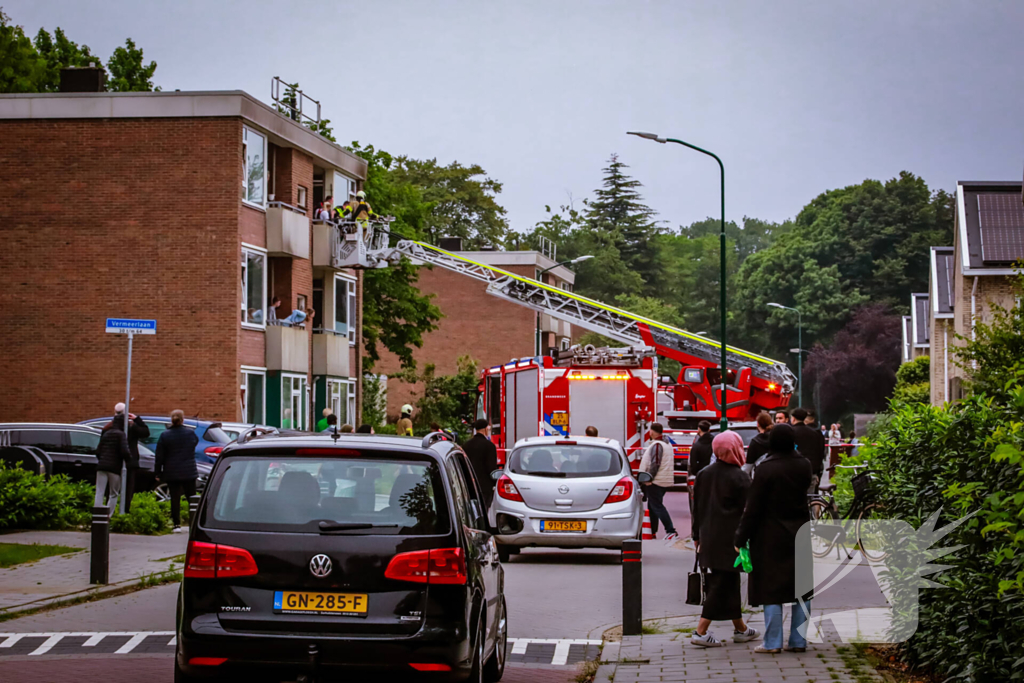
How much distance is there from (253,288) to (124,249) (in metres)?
3.33

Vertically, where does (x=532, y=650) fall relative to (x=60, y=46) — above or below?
below

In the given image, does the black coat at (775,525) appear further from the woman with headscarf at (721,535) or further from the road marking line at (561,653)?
the road marking line at (561,653)

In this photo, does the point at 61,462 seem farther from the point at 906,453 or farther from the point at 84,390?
the point at 906,453

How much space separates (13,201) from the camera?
3359 cm

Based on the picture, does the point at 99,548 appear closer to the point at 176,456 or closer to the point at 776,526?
the point at 176,456

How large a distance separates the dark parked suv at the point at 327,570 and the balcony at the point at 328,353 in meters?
32.5

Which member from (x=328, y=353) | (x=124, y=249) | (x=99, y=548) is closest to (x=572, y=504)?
(x=99, y=548)

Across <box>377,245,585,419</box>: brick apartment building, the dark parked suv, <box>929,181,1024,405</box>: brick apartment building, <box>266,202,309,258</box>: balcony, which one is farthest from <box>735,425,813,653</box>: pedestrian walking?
<box>377,245,585,419</box>: brick apartment building

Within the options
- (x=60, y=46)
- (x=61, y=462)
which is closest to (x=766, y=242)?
(x=60, y=46)

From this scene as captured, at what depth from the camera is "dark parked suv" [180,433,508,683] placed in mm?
6848

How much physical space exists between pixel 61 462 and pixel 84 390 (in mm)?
10735

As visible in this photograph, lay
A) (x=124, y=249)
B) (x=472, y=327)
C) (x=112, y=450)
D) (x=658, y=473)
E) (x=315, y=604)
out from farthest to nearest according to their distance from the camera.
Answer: (x=472, y=327) < (x=124, y=249) < (x=658, y=473) < (x=112, y=450) < (x=315, y=604)

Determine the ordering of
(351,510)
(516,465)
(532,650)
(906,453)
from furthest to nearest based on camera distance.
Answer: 1. (516,465)
2. (532,650)
3. (906,453)
4. (351,510)

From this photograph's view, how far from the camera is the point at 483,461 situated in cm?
1814
